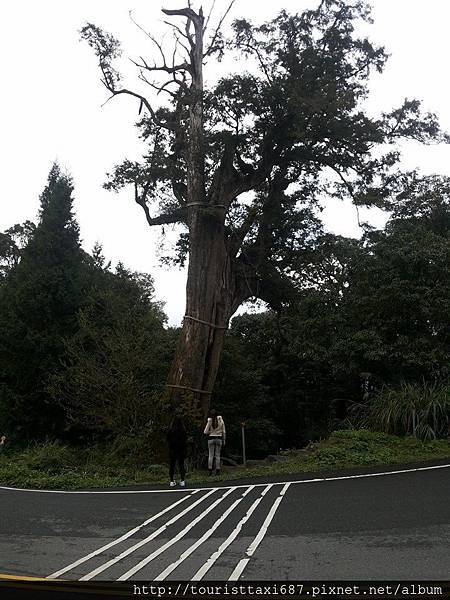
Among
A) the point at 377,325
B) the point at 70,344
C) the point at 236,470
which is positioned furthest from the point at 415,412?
the point at 70,344

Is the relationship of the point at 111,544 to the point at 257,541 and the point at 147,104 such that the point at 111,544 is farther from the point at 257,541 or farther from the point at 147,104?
the point at 147,104

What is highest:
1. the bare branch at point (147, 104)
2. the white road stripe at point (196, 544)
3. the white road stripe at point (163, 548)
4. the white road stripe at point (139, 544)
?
the bare branch at point (147, 104)

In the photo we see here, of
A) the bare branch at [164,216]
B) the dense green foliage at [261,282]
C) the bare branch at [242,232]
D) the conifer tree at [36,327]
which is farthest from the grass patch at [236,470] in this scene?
A: the bare branch at [164,216]

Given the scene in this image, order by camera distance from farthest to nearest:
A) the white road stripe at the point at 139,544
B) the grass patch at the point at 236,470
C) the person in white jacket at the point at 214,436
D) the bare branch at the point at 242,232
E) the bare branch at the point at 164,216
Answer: the bare branch at the point at 164,216 → the bare branch at the point at 242,232 → the person in white jacket at the point at 214,436 → the grass patch at the point at 236,470 → the white road stripe at the point at 139,544

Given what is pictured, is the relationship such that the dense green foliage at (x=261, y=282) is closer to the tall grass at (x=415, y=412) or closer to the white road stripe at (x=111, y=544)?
the tall grass at (x=415, y=412)

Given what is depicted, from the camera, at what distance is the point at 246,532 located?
261 inches

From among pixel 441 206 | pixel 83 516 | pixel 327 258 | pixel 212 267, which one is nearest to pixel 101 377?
pixel 212 267

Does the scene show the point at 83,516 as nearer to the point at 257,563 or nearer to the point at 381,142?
the point at 257,563

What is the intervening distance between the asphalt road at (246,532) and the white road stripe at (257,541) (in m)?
0.02

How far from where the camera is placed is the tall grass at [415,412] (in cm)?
1266

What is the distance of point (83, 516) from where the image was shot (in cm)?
816

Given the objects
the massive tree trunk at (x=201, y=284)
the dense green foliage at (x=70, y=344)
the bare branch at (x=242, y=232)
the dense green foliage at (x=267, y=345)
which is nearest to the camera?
the dense green foliage at (x=267, y=345)

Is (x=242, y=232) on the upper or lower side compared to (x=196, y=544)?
upper

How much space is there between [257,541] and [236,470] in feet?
21.6
